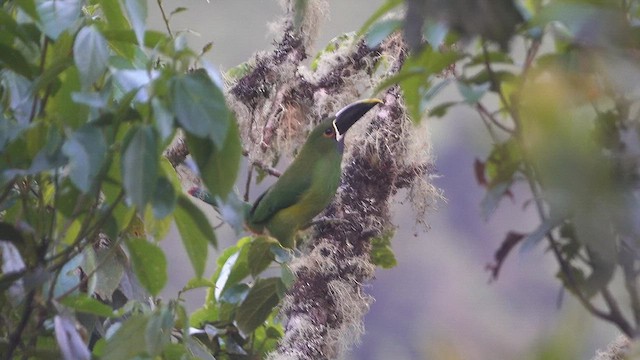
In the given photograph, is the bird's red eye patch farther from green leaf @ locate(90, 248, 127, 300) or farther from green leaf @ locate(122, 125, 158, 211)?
green leaf @ locate(122, 125, 158, 211)

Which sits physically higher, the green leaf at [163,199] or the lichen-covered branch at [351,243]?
the green leaf at [163,199]

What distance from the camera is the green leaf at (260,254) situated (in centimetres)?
156

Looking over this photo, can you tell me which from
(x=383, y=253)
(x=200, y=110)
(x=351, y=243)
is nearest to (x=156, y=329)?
(x=200, y=110)

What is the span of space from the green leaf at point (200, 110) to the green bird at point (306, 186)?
1.14 meters

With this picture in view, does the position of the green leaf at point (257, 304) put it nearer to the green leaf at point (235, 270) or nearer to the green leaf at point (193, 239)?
the green leaf at point (235, 270)

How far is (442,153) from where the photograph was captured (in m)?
1.01

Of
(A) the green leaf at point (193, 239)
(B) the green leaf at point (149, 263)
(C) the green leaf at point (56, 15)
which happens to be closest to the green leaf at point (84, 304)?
(B) the green leaf at point (149, 263)

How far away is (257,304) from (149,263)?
62 centimetres

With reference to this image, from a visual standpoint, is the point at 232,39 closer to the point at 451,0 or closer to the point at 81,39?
the point at 81,39

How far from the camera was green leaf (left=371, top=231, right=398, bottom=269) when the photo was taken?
1.99m

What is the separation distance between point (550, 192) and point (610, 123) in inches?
3.6

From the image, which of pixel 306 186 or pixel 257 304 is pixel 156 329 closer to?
pixel 257 304

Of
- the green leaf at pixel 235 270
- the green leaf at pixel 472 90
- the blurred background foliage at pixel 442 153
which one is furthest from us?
the green leaf at pixel 235 270

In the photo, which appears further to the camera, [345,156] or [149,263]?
[345,156]
